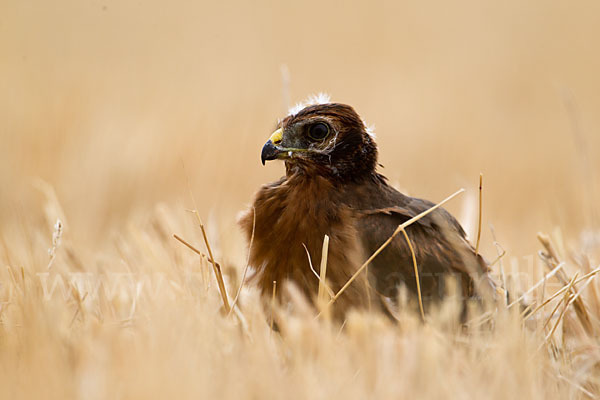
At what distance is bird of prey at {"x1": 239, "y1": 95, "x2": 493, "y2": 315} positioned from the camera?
3492mm

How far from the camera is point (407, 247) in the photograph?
361cm

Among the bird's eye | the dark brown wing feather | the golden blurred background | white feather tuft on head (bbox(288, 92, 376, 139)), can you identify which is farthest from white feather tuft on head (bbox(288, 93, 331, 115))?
the golden blurred background

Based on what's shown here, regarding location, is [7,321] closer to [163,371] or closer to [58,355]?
[58,355]

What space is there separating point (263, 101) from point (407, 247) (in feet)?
17.3

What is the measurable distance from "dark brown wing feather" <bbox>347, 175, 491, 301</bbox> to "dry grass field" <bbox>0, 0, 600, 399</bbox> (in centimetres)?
22

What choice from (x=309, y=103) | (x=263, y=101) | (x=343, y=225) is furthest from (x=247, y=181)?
(x=343, y=225)

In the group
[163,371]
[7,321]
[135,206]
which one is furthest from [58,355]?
[135,206]

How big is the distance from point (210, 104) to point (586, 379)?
6035 mm

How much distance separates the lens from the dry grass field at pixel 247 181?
8.57 ft

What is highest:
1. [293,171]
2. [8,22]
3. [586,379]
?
[8,22]

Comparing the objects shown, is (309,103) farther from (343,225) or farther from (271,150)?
(343,225)

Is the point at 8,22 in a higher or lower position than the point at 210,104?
higher

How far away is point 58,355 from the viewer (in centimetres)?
255

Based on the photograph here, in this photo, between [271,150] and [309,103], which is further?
[309,103]
